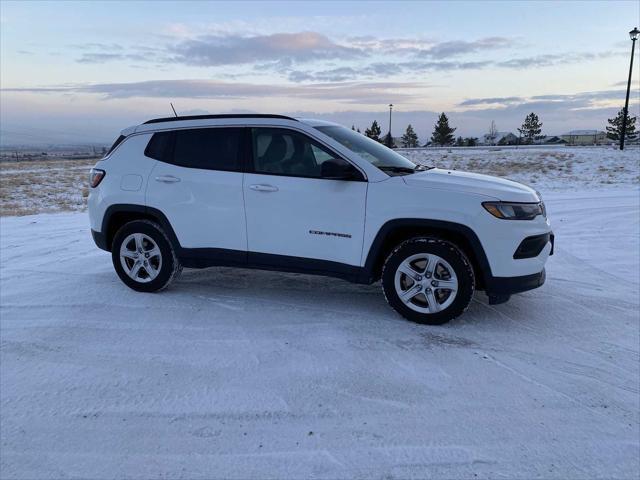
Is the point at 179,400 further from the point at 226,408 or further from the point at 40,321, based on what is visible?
the point at 40,321

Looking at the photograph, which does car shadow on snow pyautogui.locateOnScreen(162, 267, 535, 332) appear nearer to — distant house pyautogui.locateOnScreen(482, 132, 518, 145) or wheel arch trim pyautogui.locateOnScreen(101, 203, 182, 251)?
wheel arch trim pyautogui.locateOnScreen(101, 203, 182, 251)

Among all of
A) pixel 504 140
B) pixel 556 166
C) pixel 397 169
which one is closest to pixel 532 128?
pixel 504 140

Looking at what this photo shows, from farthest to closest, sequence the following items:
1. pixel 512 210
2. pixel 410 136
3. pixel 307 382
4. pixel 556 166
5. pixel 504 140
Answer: pixel 410 136 → pixel 504 140 → pixel 556 166 → pixel 512 210 → pixel 307 382

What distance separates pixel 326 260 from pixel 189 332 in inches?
53.2

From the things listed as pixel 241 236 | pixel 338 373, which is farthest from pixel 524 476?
pixel 241 236

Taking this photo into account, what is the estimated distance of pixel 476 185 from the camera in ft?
14.5

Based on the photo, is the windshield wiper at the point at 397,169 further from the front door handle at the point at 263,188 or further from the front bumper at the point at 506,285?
the front bumper at the point at 506,285

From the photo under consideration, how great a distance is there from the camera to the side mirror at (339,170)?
14.3ft

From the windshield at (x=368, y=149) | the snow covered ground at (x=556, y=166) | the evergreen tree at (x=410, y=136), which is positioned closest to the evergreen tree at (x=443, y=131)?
the evergreen tree at (x=410, y=136)

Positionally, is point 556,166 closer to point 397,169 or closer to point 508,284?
point 397,169

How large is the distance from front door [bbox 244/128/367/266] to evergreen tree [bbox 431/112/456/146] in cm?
6348

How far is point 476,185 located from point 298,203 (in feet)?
5.16

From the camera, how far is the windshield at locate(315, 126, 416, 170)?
4.78 m

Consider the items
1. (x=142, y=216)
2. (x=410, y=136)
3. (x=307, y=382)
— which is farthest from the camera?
(x=410, y=136)
